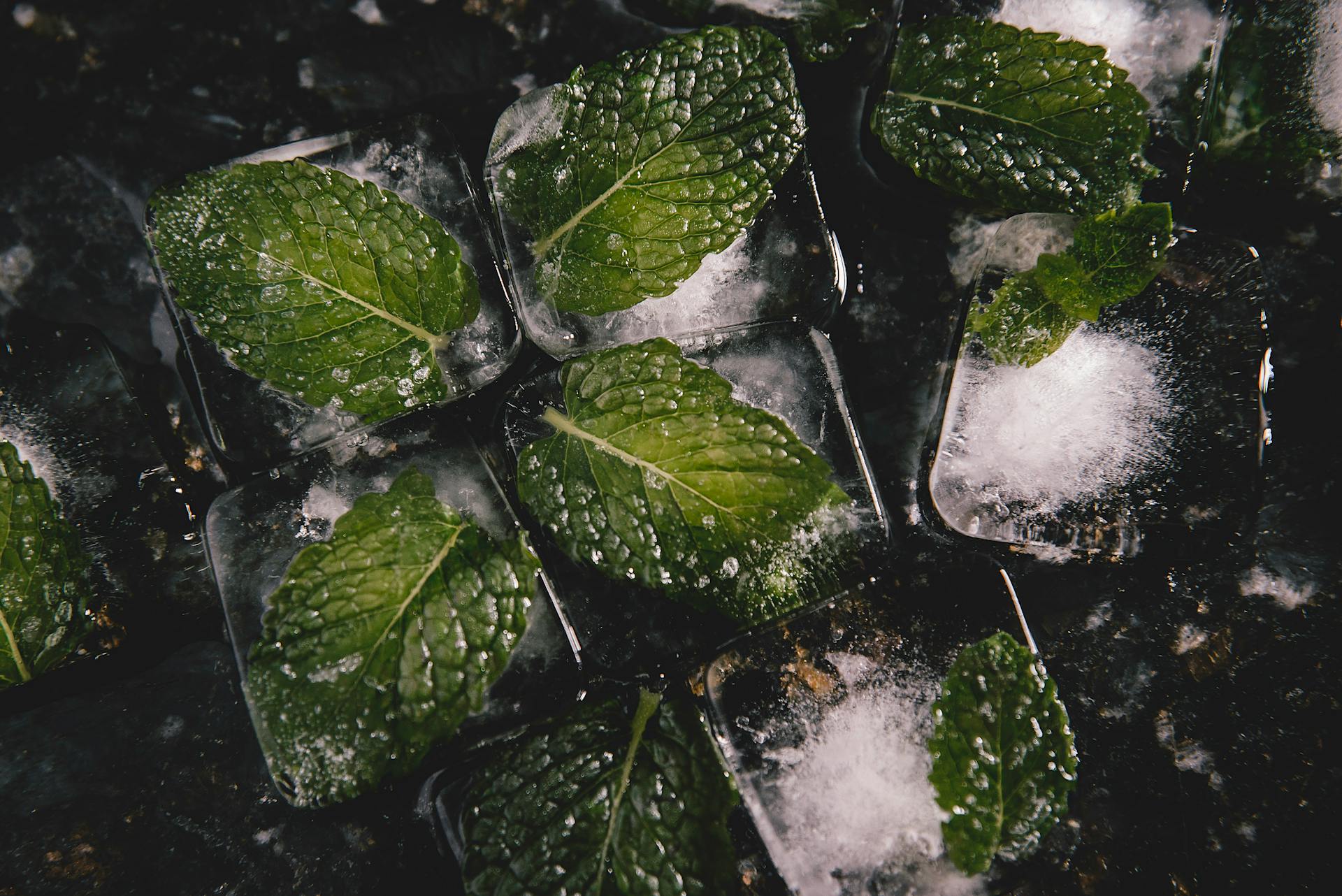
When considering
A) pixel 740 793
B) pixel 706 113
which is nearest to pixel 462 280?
pixel 706 113

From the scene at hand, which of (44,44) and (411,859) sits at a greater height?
(44,44)

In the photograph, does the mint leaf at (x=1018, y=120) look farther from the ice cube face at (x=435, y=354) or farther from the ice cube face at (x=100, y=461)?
the ice cube face at (x=100, y=461)

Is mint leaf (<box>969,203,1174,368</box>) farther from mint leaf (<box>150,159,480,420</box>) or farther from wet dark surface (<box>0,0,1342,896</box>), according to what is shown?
mint leaf (<box>150,159,480,420</box>)

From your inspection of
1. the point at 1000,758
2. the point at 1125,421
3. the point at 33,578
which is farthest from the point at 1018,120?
the point at 33,578

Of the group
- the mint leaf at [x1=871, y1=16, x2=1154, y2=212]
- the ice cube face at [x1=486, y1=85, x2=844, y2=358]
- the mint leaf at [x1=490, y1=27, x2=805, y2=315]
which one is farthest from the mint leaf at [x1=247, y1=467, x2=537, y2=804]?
the mint leaf at [x1=871, y1=16, x2=1154, y2=212]

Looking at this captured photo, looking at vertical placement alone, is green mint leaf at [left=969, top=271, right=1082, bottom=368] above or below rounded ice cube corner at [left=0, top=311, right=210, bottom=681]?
below

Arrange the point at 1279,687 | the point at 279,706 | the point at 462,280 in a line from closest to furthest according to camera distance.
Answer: the point at 279,706 < the point at 462,280 < the point at 1279,687

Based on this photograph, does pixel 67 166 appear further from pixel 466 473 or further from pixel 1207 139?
pixel 1207 139
